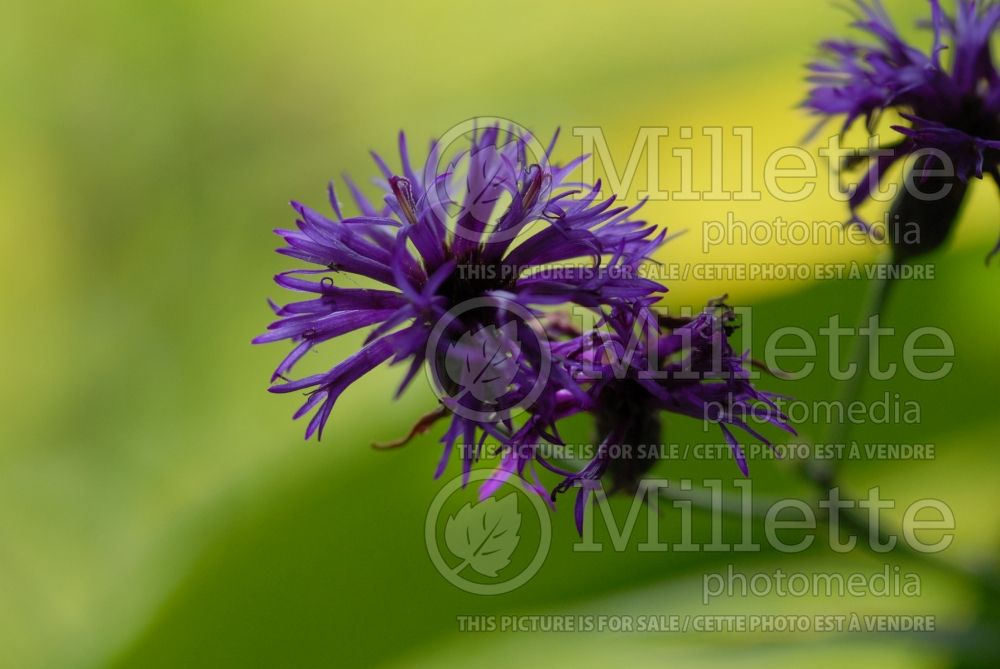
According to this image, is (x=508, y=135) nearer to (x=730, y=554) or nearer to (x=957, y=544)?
(x=730, y=554)

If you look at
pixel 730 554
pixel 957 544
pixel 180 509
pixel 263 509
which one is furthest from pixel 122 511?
pixel 957 544

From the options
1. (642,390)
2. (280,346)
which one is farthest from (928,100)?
(280,346)

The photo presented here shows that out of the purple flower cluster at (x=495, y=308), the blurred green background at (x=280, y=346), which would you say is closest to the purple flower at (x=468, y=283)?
the purple flower cluster at (x=495, y=308)

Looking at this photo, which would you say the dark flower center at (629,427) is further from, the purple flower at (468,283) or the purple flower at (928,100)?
the purple flower at (928,100)

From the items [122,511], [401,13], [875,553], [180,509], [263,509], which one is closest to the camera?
[875,553]

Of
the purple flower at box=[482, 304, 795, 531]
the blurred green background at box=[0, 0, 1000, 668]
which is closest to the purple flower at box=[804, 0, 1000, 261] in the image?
the purple flower at box=[482, 304, 795, 531]

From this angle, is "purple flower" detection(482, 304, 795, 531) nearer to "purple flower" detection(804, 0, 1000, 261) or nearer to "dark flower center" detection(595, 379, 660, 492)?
"dark flower center" detection(595, 379, 660, 492)
